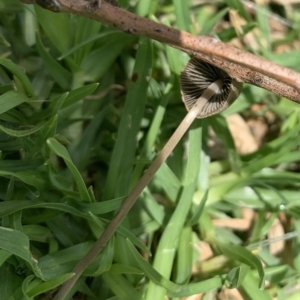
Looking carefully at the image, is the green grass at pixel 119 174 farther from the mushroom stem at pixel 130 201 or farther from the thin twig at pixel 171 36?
the thin twig at pixel 171 36

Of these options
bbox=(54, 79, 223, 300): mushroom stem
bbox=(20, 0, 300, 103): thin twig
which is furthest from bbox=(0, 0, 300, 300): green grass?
bbox=(20, 0, 300, 103): thin twig

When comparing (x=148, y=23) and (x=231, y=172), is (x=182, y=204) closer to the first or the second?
(x=231, y=172)

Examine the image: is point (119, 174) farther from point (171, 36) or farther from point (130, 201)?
point (171, 36)

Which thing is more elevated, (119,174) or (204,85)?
Answer: (204,85)

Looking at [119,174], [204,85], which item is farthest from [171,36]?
[119,174]

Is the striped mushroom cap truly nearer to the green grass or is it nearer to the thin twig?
the green grass

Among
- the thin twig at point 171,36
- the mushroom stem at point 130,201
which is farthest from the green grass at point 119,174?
the thin twig at point 171,36
